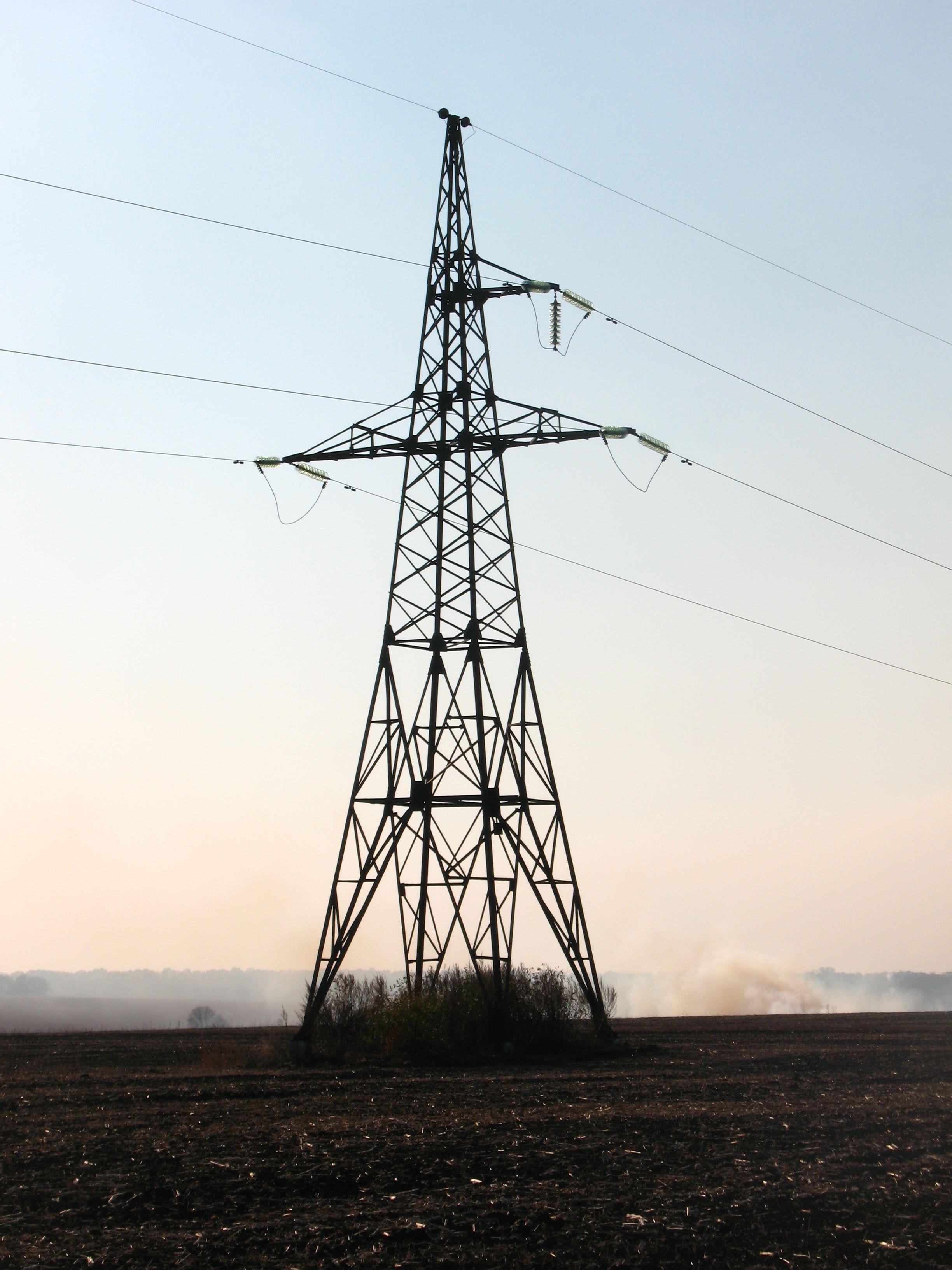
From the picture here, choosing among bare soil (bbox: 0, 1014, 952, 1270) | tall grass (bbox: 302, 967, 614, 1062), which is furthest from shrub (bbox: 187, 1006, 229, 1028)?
bare soil (bbox: 0, 1014, 952, 1270)

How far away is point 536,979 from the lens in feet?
101

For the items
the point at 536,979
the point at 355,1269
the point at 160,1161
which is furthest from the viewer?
the point at 536,979

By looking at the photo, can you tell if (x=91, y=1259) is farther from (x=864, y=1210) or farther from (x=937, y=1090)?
(x=937, y=1090)

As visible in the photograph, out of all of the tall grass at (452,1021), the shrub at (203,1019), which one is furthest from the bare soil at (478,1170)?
the shrub at (203,1019)

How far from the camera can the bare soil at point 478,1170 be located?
1116cm

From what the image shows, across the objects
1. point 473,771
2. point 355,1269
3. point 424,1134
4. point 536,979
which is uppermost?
point 473,771

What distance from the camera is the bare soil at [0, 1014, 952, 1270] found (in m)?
11.2

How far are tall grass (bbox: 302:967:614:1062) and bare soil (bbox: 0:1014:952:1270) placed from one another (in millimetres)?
3911

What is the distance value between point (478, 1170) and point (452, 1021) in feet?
48.4

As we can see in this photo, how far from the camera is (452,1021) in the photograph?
92.7 feet

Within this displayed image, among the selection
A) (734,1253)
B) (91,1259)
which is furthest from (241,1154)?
(734,1253)

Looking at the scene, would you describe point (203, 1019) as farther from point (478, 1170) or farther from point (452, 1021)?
point (478, 1170)

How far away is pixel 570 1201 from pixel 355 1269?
9.39ft

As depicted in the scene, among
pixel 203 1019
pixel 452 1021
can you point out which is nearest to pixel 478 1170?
pixel 452 1021
